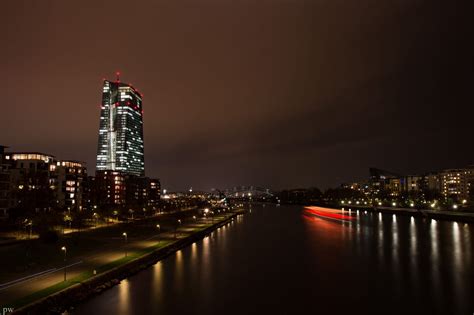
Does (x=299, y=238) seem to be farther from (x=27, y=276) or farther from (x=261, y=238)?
(x=27, y=276)

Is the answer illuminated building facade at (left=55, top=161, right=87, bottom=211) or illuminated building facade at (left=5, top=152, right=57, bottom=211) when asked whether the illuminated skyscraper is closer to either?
illuminated building facade at (left=55, top=161, right=87, bottom=211)

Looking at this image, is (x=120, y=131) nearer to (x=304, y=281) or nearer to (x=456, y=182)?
(x=456, y=182)

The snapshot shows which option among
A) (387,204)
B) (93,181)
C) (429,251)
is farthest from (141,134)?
(429,251)

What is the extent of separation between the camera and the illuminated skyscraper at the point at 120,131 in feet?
393

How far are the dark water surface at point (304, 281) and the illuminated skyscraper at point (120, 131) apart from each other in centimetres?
9953

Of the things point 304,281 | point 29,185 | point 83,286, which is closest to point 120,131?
point 29,185

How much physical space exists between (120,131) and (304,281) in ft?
376

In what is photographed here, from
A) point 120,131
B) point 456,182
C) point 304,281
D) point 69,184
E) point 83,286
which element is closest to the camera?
point 83,286

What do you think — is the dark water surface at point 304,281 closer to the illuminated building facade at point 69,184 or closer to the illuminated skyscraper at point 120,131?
the illuminated building facade at point 69,184

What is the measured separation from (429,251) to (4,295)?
23079mm

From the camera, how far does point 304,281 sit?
16.4m

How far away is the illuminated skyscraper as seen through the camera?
393 ft

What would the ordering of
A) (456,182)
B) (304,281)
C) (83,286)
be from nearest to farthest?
1. (83,286)
2. (304,281)
3. (456,182)

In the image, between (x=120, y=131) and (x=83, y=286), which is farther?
(x=120, y=131)
